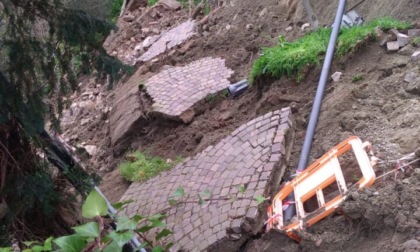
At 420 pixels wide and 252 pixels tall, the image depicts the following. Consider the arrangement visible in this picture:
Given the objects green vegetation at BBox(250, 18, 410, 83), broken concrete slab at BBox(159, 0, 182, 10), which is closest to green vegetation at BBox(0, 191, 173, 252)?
green vegetation at BBox(250, 18, 410, 83)

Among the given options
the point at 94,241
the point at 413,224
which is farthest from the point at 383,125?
the point at 94,241

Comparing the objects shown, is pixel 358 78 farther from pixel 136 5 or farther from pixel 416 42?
pixel 136 5

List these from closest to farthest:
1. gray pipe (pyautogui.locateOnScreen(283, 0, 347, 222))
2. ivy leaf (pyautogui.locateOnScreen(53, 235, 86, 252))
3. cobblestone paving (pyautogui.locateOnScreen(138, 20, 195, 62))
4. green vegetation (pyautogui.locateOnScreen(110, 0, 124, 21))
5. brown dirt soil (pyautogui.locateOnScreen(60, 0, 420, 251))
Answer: ivy leaf (pyautogui.locateOnScreen(53, 235, 86, 252))
brown dirt soil (pyautogui.locateOnScreen(60, 0, 420, 251))
gray pipe (pyautogui.locateOnScreen(283, 0, 347, 222))
cobblestone paving (pyautogui.locateOnScreen(138, 20, 195, 62))
green vegetation (pyautogui.locateOnScreen(110, 0, 124, 21))

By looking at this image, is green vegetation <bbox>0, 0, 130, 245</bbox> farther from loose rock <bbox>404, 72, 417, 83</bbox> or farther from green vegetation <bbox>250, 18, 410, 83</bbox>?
loose rock <bbox>404, 72, 417, 83</bbox>

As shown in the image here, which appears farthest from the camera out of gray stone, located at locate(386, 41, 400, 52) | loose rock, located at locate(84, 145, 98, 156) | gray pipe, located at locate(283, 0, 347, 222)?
loose rock, located at locate(84, 145, 98, 156)

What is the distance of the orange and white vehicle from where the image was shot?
4.18 meters

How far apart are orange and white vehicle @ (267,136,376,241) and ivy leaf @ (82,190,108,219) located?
219cm

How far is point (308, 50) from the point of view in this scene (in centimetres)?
648

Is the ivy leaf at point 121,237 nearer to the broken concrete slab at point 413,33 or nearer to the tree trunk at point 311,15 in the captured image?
the broken concrete slab at point 413,33

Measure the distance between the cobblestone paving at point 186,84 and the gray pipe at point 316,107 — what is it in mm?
1826

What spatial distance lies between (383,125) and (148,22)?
7.86 metres

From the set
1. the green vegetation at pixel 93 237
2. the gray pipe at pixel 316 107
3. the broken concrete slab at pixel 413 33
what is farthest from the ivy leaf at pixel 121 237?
the broken concrete slab at pixel 413 33

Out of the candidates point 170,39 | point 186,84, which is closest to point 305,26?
point 186,84

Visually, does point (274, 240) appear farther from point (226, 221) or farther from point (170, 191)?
point (170, 191)
